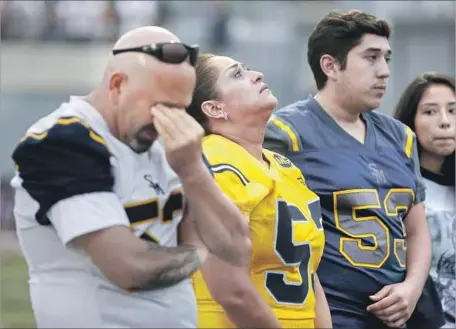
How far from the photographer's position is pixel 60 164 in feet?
9.14

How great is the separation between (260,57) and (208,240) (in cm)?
1477

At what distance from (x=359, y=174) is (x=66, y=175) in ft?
6.24

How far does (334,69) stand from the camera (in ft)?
15.4

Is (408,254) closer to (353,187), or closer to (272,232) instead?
(353,187)

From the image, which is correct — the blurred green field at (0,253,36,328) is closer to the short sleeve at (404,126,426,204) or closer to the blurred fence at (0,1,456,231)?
the blurred fence at (0,1,456,231)

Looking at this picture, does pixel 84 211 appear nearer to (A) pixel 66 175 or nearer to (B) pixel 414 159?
(A) pixel 66 175

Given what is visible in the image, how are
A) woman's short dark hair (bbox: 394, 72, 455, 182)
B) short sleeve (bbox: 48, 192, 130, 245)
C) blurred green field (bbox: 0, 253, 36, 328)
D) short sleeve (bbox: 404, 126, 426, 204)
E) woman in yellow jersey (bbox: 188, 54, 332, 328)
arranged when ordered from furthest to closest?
blurred green field (bbox: 0, 253, 36, 328)
woman's short dark hair (bbox: 394, 72, 455, 182)
short sleeve (bbox: 404, 126, 426, 204)
woman in yellow jersey (bbox: 188, 54, 332, 328)
short sleeve (bbox: 48, 192, 130, 245)

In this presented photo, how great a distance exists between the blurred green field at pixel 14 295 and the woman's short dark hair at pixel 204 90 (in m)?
4.21

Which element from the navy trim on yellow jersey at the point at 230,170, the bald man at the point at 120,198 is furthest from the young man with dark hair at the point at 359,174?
the bald man at the point at 120,198

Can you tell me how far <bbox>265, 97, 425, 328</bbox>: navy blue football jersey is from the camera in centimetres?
438

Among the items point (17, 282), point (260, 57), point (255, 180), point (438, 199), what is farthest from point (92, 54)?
point (255, 180)

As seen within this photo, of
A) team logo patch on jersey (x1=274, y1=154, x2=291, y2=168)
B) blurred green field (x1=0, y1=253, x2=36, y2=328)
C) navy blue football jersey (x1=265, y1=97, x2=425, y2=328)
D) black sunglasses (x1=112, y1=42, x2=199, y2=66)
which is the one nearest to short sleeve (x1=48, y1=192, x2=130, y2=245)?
black sunglasses (x1=112, y1=42, x2=199, y2=66)

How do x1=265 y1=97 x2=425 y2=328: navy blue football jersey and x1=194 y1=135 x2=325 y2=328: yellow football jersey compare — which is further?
x1=265 y1=97 x2=425 y2=328: navy blue football jersey

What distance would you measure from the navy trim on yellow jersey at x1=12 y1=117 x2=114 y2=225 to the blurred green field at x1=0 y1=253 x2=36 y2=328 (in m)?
5.14
